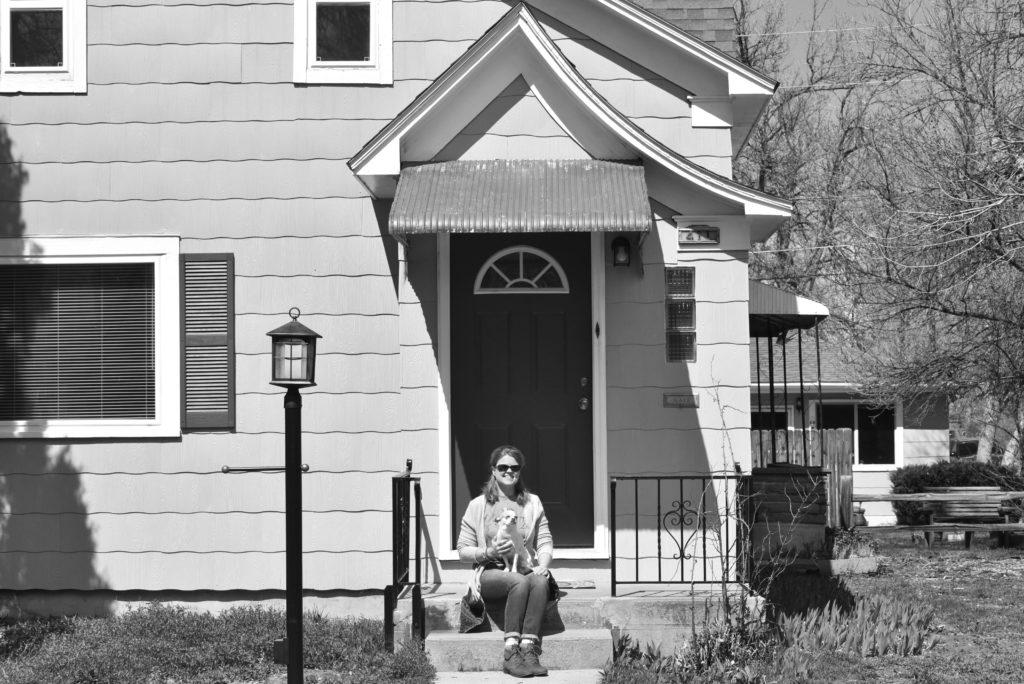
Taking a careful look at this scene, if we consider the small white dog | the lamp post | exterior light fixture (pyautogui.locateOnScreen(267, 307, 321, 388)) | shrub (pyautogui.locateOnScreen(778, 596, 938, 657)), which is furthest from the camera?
shrub (pyautogui.locateOnScreen(778, 596, 938, 657))

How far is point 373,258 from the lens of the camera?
9312mm

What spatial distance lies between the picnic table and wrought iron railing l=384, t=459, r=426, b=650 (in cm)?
1094

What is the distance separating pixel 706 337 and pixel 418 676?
10.3ft

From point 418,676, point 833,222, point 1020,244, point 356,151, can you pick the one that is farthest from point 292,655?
point 833,222

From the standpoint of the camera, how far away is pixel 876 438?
25516 mm

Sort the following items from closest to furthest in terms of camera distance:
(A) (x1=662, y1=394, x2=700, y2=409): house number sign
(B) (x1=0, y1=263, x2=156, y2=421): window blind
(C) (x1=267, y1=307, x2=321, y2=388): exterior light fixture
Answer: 1. (C) (x1=267, y1=307, x2=321, y2=388): exterior light fixture
2. (A) (x1=662, y1=394, x2=700, y2=409): house number sign
3. (B) (x1=0, y1=263, x2=156, y2=421): window blind

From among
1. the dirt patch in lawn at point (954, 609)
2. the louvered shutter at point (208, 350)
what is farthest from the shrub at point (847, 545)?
the louvered shutter at point (208, 350)

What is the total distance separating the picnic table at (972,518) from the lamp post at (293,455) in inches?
512

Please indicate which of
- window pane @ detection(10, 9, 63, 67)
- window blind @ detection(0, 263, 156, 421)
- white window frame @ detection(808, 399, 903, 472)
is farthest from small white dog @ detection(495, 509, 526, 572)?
white window frame @ detection(808, 399, 903, 472)

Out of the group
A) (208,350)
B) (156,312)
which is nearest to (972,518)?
(208,350)

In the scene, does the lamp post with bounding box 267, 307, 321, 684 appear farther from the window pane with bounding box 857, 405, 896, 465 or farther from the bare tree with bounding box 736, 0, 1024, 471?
the window pane with bounding box 857, 405, 896, 465

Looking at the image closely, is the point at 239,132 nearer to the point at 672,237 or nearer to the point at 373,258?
the point at 373,258

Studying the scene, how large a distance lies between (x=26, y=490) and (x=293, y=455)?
160 inches

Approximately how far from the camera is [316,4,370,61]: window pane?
31.1ft
